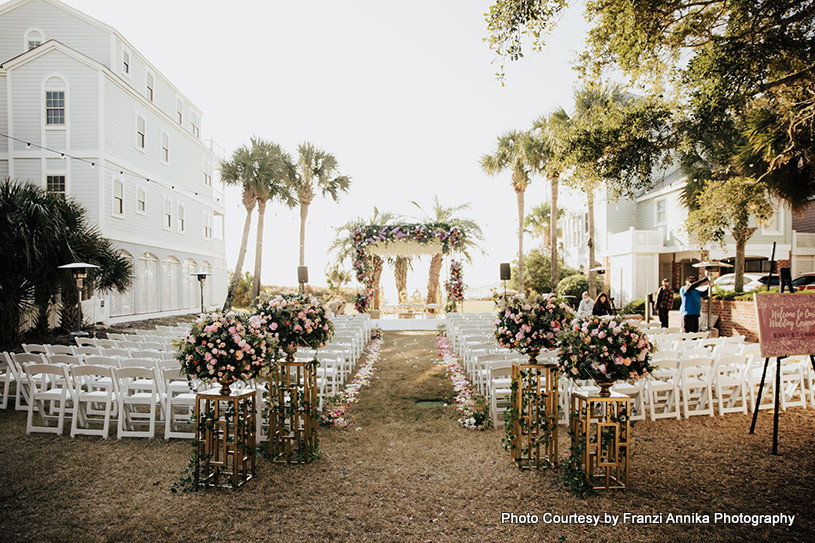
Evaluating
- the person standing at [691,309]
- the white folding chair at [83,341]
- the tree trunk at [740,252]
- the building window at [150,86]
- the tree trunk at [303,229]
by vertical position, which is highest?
the building window at [150,86]

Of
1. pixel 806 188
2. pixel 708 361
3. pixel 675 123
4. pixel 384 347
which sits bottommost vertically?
pixel 384 347

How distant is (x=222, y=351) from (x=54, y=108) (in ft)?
56.0

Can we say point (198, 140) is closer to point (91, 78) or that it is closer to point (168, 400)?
point (91, 78)

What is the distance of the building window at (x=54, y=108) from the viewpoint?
16.6m

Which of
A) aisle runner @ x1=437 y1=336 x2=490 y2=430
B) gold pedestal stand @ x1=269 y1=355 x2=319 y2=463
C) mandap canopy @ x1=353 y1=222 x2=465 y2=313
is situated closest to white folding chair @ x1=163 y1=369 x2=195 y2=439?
gold pedestal stand @ x1=269 y1=355 x2=319 y2=463

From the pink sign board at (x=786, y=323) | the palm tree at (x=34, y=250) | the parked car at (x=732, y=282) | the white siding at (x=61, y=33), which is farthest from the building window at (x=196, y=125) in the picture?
the pink sign board at (x=786, y=323)

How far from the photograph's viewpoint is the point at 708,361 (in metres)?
6.70

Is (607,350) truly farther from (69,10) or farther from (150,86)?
(150,86)

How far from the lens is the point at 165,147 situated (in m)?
21.5

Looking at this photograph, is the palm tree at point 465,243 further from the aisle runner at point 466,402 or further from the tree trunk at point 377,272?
the aisle runner at point 466,402

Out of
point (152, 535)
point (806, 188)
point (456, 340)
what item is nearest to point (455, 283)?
point (456, 340)

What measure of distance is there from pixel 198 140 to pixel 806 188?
81.9 ft

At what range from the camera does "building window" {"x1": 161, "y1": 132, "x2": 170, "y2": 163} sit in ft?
69.8

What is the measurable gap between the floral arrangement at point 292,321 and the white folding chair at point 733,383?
18.2 feet
